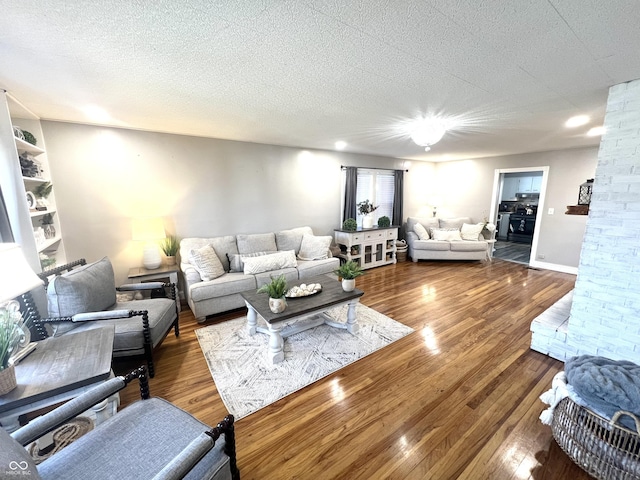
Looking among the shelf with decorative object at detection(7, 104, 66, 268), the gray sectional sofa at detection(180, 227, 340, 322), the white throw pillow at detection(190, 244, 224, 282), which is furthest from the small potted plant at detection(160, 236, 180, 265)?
the shelf with decorative object at detection(7, 104, 66, 268)

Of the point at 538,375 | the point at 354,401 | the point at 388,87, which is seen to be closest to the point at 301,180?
the point at 388,87

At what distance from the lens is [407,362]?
2264mm

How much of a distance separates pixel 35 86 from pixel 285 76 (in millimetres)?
1891

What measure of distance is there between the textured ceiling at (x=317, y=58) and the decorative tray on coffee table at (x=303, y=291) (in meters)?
1.81

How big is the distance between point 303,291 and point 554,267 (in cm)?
526

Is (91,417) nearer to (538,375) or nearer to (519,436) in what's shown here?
(519,436)

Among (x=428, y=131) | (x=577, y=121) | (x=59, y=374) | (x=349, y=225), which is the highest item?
(x=577, y=121)

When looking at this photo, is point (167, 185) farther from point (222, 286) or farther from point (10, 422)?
point (10, 422)

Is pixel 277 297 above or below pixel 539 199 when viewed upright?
below

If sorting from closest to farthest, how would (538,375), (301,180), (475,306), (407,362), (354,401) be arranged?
(354,401) < (538,375) < (407,362) < (475,306) < (301,180)

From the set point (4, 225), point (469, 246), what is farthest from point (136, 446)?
point (469, 246)

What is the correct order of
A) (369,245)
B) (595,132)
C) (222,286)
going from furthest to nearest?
(369,245) < (595,132) < (222,286)

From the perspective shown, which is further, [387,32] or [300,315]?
[300,315]

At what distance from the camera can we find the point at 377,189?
18.5ft
